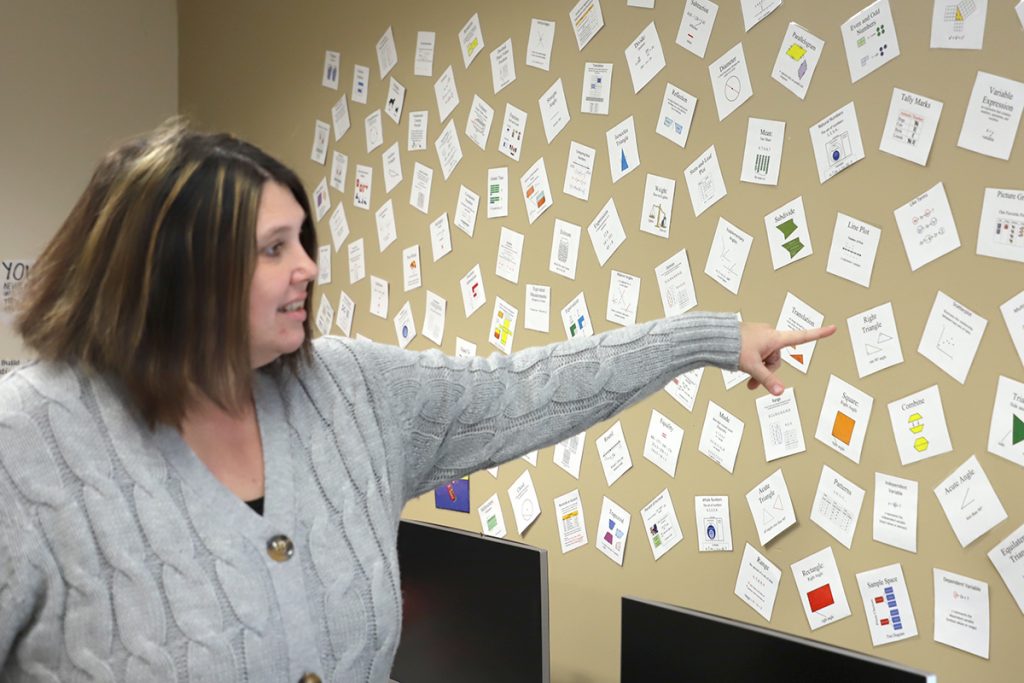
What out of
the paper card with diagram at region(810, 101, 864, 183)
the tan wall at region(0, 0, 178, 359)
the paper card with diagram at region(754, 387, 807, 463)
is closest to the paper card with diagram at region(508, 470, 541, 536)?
the paper card with diagram at region(754, 387, 807, 463)

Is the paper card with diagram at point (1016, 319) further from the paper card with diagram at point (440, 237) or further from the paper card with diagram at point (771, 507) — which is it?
the paper card with diagram at point (440, 237)

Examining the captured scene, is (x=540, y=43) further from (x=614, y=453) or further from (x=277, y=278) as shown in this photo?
(x=277, y=278)

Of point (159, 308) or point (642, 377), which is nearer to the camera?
point (159, 308)

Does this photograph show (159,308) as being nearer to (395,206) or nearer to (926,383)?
(926,383)

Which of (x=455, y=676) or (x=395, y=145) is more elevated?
(x=395, y=145)

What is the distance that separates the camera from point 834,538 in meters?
1.79

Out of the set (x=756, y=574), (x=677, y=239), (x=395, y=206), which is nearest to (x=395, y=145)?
(x=395, y=206)

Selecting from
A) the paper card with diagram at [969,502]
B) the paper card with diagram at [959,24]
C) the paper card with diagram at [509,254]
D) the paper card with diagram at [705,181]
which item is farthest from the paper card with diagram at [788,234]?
the paper card with diagram at [509,254]

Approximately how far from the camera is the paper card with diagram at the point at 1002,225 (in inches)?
60.4

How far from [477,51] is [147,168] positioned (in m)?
1.52

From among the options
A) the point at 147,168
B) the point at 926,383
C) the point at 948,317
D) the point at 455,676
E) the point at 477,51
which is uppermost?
the point at 477,51

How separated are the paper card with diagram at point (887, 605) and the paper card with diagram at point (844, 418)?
0.19 m

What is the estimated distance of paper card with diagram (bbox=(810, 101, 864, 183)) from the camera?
1743 millimetres

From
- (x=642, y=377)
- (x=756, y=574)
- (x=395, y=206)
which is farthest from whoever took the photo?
(x=395, y=206)
